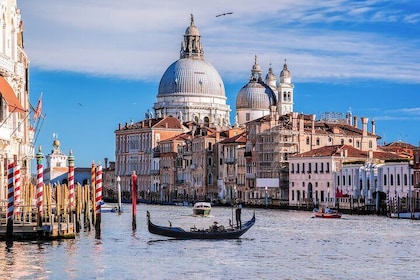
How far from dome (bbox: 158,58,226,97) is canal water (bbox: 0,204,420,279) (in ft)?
222

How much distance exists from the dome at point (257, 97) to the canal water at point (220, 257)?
6483 cm

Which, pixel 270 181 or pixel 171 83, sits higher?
pixel 171 83

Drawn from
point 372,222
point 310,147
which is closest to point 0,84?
point 372,222

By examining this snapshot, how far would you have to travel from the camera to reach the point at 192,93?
10106cm

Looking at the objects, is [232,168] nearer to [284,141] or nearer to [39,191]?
[284,141]

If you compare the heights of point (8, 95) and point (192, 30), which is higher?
point (192, 30)

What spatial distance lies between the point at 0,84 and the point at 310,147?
156 ft

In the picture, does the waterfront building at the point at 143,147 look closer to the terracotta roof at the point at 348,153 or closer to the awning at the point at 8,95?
the terracotta roof at the point at 348,153

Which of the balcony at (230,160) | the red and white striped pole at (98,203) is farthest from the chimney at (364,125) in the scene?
the red and white striped pole at (98,203)

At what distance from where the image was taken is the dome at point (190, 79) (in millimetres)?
100750

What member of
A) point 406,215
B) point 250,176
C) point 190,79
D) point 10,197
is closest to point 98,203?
point 10,197

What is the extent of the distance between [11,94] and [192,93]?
7729cm

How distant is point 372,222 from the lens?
42.0 m

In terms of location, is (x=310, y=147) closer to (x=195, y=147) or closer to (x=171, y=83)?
(x=195, y=147)
